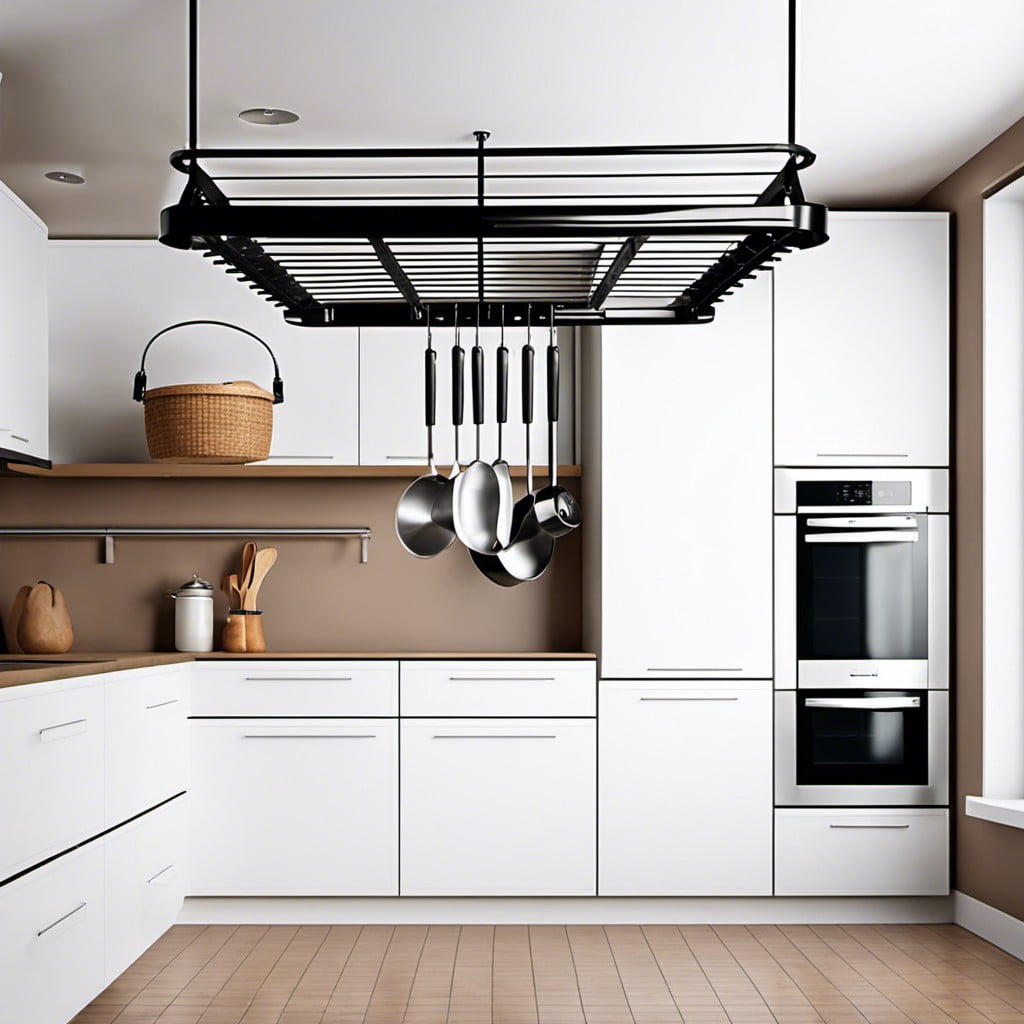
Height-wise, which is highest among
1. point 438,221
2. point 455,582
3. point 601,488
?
point 438,221

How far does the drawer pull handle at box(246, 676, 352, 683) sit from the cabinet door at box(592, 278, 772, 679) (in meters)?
0.87

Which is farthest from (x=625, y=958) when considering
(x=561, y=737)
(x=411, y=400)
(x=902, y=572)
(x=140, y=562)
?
(x=140, y=562)

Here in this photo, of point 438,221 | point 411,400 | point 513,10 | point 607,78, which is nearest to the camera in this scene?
point 438,221

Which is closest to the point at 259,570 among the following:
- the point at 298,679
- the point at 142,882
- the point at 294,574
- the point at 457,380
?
the point at 294,574

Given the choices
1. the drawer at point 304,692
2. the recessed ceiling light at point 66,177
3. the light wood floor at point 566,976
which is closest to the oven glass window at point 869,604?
the light wood floor at point 566,976

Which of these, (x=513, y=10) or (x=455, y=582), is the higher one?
(x=513, y=10)

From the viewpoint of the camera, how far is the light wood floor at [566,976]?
3084 mm

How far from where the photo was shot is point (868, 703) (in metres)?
4.02

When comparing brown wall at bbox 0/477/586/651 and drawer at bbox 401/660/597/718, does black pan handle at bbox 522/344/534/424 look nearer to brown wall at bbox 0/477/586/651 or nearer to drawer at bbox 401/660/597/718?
drawer at bbox 401/660/597/718

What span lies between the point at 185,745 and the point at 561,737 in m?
1.24

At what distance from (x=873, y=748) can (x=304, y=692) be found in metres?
1.90

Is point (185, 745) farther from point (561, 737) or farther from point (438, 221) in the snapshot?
point (438, 221)

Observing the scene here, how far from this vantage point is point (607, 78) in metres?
3.12

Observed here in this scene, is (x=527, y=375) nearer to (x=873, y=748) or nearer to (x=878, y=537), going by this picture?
(x=878, y=537)
